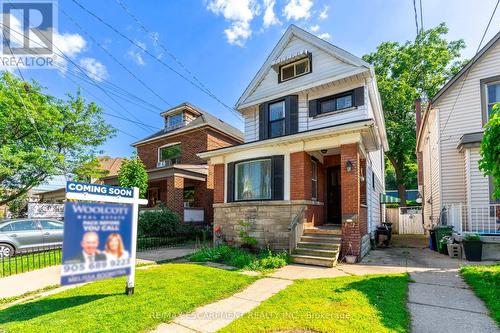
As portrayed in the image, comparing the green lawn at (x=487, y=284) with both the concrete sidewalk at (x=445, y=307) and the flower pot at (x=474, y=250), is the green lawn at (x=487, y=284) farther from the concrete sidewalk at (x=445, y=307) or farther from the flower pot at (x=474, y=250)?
the flower pot at (x=474, y=250)

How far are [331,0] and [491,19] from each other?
4353 mm

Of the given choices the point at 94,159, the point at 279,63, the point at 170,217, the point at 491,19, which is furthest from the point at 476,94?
the point at 94,159

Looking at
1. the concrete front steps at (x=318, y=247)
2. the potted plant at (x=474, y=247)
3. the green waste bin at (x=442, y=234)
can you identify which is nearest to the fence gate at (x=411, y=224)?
the green waste bin at (x=442, y=234)

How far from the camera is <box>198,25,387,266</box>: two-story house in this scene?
27.7ft

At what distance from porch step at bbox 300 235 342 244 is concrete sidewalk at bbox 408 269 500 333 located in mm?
2386

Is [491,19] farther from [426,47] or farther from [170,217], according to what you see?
[426,47]

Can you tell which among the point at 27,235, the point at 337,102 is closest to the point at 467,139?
the point at 337,102

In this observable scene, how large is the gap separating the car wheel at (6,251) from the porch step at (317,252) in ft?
32.6

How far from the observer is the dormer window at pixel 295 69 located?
465 inches

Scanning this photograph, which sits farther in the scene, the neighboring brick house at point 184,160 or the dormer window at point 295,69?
the neighboring brick house at point 184,160

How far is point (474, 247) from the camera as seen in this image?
26.5 ft

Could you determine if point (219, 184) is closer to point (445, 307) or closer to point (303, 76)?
point (303, 76)

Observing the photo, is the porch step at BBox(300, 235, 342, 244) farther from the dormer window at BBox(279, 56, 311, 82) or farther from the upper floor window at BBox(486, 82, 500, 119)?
the upper floor window at BBox(486, 82, 500, 119)

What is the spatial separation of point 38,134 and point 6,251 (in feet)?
26.0
